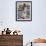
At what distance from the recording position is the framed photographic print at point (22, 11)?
2787 mm

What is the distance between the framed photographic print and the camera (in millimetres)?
2787

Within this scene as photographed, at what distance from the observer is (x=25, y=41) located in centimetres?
274

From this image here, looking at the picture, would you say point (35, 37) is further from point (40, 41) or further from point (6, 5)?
point (6, 5)

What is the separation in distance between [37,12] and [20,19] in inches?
18.9

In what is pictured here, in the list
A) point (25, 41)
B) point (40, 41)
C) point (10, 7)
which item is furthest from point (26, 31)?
point (10, 7)

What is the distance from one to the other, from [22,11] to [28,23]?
0.35 metres

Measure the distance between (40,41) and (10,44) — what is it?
77 cm

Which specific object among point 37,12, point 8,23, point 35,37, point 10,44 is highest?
point 37,12

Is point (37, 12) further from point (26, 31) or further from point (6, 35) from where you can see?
point (6, 35)

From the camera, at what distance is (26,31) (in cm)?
277

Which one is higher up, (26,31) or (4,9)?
(4,9)

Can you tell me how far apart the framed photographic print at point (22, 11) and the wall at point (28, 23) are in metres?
0.08

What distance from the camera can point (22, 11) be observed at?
2803 millimetres

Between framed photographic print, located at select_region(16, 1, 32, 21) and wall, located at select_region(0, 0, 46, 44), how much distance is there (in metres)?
0.08
